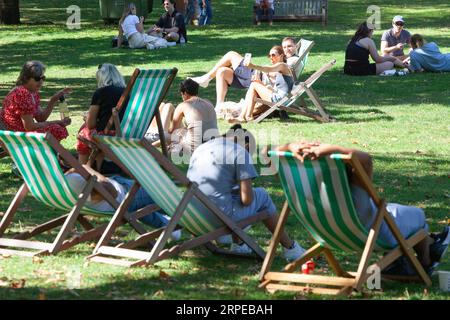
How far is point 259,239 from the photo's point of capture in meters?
8.37

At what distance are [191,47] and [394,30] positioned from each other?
17.0 ft

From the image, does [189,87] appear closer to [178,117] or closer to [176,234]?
[178,117]

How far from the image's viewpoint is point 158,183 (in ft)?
23.8

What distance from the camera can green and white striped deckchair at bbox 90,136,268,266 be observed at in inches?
282

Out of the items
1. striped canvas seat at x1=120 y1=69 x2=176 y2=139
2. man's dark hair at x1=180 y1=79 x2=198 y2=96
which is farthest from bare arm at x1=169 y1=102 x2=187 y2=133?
striped canvas seat at x1=120 y1=69 x2=176 y2=139

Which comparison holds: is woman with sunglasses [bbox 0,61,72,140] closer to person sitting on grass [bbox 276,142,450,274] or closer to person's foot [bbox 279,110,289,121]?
person sitting on grass [bbox 276,142,450,274]

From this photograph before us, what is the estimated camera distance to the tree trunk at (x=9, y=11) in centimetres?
2875

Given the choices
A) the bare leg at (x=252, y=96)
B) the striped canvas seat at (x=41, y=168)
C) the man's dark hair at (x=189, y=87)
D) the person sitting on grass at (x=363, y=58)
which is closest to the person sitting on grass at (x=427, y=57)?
the person sitting on grass at (x=363, y=58)

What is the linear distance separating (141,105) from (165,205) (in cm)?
223

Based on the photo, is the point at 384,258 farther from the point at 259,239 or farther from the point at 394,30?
the point at 394,30

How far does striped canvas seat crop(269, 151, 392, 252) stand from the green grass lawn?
0.41 meters

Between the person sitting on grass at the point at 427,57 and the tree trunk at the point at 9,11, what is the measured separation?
1347cm

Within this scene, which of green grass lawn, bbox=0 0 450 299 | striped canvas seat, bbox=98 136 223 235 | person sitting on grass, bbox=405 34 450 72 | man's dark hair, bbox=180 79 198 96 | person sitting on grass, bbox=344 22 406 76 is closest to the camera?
green grass lawn, bbox=0 0 450 299
